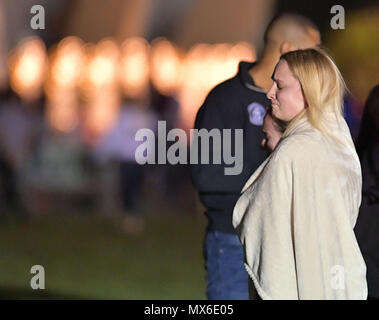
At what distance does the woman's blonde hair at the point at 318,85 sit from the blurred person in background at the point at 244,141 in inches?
72.4

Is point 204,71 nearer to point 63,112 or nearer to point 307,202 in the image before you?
point 63,112

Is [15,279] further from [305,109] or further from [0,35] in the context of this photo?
[0,35]

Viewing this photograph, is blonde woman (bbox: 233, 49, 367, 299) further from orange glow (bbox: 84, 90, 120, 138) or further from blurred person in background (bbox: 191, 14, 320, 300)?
orange glow (bbox: 84, 90, 120, 138)

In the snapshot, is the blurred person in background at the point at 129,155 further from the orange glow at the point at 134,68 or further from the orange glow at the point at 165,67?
the orange glow at the point at 165,67

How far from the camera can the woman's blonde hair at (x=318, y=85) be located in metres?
4.71

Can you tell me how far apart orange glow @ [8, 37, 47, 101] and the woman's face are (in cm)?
1979

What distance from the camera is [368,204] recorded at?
17.7 feet

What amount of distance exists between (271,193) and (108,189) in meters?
14.2

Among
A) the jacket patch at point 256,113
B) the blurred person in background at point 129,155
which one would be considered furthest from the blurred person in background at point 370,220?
the blurred person in background at point 129,155

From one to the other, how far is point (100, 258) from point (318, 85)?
7990 mm

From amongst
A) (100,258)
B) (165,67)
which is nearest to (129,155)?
(100,258)

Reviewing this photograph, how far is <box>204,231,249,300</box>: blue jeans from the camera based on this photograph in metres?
6.68

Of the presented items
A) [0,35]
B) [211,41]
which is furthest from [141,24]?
[0,35]

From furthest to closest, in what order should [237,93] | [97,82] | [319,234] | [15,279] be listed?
[97,82] < [15,279] < [237,93] < [319,234]
